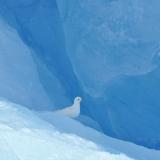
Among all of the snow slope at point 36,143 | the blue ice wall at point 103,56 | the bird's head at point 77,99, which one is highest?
the blue ice wall at point 103,56

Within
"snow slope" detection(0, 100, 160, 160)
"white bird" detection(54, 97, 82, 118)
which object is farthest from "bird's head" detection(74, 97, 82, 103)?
"snow slope" detection(0, 100, 160, 160)

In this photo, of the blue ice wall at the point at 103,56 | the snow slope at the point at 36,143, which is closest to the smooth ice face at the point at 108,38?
the blue ice wall at the point at 103,56

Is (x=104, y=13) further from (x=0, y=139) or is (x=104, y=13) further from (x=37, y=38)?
(x=0, y=139)

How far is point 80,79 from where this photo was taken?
181cm

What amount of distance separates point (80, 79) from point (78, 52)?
0.09 meters

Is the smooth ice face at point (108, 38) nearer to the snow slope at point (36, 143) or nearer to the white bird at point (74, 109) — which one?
the white bird at point (74, 109)

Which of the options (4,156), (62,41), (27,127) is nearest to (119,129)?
(62,41)

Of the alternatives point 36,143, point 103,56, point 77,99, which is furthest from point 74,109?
point 36,143

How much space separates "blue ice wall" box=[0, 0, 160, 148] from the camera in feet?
5.58

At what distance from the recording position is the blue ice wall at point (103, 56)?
1.70 meters

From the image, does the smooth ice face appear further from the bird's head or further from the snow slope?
the snow slope

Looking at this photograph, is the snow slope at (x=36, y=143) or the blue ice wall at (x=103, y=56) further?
the blue ice wall at (x=103, y=56)

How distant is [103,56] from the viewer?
1761 mm

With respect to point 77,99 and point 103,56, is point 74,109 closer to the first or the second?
point 77,99
